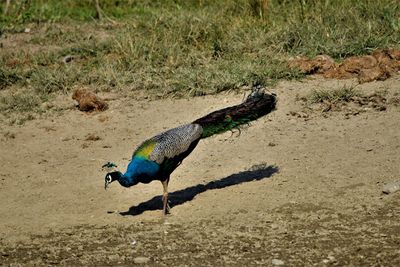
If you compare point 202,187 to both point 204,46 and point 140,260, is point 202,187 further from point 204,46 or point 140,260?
point 204,46

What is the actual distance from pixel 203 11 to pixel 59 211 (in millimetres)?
4977

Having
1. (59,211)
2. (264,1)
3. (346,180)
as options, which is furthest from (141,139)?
(264,1)

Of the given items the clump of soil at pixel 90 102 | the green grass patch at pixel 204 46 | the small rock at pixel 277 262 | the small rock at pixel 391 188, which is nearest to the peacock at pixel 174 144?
the small rock at pixel 391 188

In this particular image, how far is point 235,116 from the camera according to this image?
692cm

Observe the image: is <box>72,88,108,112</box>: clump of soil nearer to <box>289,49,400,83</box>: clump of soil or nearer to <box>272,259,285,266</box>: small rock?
<box>289,49,400,83</box>: clump of soil

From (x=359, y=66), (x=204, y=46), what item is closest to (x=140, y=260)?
(x=359, y=66)

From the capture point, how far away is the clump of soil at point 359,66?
897 centimetres

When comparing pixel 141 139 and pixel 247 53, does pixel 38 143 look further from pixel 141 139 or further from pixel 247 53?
pixel 247 53

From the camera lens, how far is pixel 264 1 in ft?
35.4

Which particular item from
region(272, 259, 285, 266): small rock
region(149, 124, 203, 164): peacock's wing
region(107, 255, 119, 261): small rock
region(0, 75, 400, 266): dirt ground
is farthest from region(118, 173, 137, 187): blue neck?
region(272, 259, 285, 266): small rock

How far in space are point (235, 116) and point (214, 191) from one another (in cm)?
68

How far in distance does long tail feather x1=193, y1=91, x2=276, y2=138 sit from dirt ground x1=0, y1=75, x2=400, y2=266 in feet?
1.87

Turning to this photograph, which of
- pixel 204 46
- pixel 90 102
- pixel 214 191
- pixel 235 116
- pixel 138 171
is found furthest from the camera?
pixel 204 46

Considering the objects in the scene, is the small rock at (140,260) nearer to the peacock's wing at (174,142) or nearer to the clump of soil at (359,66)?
the peacock's wing at (174,142)
